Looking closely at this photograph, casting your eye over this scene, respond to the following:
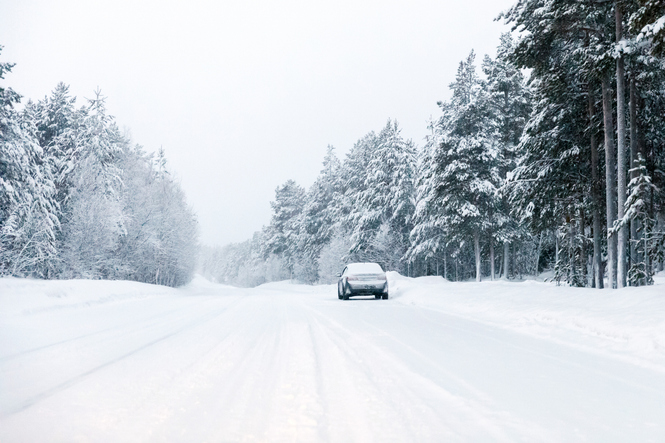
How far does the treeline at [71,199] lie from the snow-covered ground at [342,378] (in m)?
18.5

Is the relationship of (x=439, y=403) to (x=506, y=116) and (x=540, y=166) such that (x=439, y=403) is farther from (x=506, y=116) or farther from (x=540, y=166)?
(x=506, y=116)

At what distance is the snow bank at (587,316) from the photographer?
24.7 ft

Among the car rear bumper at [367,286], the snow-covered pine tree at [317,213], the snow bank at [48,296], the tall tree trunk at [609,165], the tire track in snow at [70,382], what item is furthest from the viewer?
the snow-covered pine tree at [317,213]

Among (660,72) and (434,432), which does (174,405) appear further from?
(660,72)

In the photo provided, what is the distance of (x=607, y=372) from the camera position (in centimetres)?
595

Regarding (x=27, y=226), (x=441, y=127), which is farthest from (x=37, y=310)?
(x=441, y=127)

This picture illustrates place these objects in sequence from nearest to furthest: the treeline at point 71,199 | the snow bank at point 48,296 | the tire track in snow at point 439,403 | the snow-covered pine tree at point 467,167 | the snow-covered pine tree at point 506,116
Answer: the tire track in snow at point 439,403
the snow bank at point 48,296
the treeline at point 71,199
the snow-covered pine tree at point 467,167
the snow-covered pine tree at point 506,116

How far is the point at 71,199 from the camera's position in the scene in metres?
35.8

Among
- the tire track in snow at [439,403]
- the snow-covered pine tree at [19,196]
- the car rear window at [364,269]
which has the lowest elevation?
the tire track in snow at [439,403]

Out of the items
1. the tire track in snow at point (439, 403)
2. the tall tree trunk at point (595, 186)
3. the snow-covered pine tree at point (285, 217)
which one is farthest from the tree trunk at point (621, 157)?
the snow-covered pine tree at point (285, 217)

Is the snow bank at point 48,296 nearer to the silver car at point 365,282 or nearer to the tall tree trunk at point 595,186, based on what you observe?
the silver car at point 365,282

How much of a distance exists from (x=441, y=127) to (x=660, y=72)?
19163 mm

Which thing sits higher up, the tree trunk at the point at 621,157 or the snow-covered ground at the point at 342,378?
the tree trunk at the point at 621,157

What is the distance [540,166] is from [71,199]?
30.7 meters
